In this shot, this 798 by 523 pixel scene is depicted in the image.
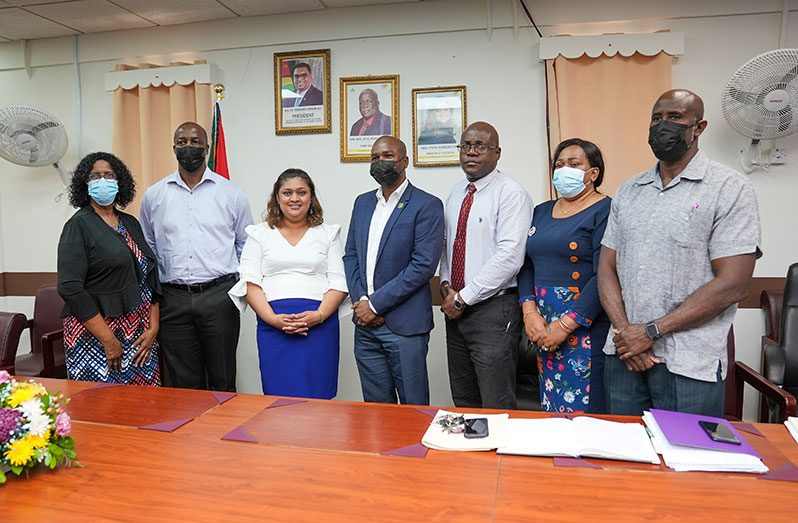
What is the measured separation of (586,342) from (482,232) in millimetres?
655

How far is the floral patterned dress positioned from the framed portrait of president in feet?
4.74

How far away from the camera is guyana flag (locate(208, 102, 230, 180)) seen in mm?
3592

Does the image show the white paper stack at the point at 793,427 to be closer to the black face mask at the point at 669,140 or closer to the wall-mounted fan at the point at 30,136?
the black face mask at the point at 669,140

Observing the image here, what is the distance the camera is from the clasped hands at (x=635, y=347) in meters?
1.92

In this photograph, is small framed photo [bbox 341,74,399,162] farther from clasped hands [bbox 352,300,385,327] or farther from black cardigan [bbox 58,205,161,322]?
black cardigan [bbox 58,205,161,322]

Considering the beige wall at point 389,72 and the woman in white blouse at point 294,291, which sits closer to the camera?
the woman in white blouse at point 294,291

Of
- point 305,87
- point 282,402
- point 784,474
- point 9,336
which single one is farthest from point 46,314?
point 784,474

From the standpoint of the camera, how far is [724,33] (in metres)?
3.28

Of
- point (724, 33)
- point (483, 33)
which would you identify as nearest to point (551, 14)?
point (483, 33)

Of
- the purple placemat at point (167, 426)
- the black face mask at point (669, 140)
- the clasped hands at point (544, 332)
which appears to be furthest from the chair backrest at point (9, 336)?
the black face mask at point (669, 140)

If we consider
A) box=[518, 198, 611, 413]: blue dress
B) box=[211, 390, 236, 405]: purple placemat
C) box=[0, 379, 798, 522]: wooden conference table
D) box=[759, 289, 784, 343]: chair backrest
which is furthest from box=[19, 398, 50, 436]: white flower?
box=[759, 289, 784, 343]: chair backrest

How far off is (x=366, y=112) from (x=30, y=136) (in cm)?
224

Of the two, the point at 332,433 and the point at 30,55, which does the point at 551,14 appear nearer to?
the point at 332,433

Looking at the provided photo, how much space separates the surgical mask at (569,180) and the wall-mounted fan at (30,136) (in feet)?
11.1
